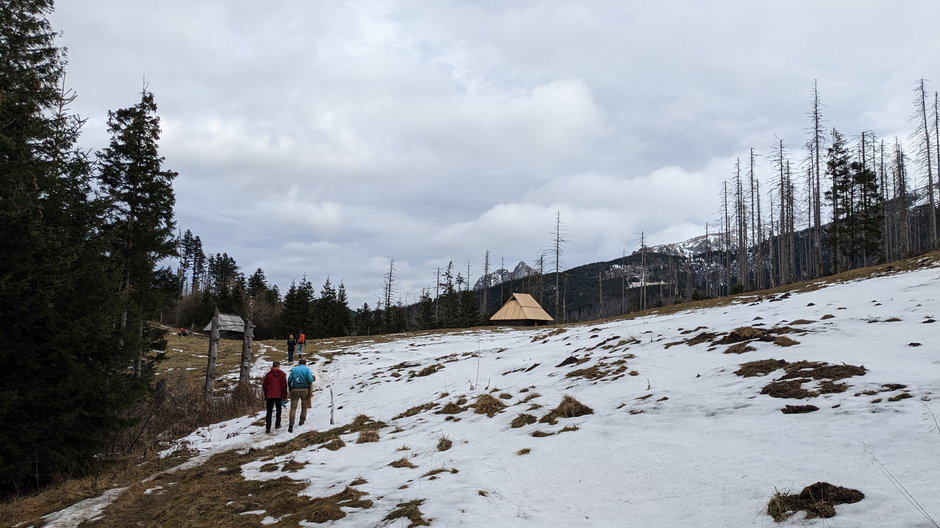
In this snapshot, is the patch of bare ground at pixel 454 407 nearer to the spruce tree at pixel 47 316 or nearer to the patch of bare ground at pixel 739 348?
the patch of bare ground at pixel 739 348

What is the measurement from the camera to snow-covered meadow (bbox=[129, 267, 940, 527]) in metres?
4.27

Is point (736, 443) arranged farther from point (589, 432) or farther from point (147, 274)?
point (147, 274)

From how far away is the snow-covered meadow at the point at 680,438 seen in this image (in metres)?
4.27

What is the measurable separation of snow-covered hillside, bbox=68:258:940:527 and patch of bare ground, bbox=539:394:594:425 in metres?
0.10

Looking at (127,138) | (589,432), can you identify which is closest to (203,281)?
(127,138)

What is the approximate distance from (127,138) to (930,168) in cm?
6309

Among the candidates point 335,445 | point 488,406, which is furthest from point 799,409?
point 335,445

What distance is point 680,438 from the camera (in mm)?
5953

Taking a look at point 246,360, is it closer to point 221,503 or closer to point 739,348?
point 221,503

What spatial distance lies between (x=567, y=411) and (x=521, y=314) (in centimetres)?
4153

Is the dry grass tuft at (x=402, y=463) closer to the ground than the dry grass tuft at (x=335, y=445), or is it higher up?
higher up

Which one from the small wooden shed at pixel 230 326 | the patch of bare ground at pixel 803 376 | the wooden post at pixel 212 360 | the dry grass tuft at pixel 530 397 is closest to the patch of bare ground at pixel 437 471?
the dry grass tuft at pixel 530 397

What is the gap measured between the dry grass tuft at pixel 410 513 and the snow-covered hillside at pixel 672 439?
3 cm

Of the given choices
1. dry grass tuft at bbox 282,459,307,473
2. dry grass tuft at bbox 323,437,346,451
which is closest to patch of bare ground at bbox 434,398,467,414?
dry grass tuft at bbox 323,437,346,451
